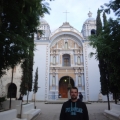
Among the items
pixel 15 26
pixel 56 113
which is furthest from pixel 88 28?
pixel 15 26

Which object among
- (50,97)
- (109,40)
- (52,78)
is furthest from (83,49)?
(109,40)

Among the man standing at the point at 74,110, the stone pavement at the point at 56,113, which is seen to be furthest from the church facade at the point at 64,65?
the man standing at the point at 74,110

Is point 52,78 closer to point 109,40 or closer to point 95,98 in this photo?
point 95,98

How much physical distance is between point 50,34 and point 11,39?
23553mm

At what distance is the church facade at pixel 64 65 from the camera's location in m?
25.7

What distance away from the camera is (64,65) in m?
28.4

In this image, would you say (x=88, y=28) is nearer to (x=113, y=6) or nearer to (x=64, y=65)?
(x=64, y=65)


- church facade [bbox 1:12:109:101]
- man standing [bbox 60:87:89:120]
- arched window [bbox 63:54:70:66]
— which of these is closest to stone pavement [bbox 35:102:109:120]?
man standing [bbox 60:87:89:120]

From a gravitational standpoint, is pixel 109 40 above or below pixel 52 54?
below

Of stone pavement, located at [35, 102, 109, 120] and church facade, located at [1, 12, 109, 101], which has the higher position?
church facade, located at [1, 12, 109, 101]

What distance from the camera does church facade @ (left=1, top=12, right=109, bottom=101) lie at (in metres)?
25.7

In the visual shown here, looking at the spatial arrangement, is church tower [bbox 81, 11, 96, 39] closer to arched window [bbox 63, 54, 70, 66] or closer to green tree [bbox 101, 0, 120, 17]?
arched window [bbox 63, 54, 70, 66]

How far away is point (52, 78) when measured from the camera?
27.1 m

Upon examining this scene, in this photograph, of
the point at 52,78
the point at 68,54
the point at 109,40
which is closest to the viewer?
the point at 109,40
